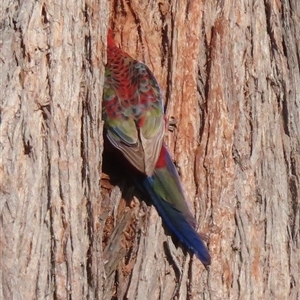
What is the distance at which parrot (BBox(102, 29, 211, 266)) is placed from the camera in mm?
4055

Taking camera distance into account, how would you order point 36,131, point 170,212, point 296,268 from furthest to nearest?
point 296,268 < point 170,212 < point 36,131

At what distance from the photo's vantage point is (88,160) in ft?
11.9

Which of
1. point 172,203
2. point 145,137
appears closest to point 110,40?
point 145,137

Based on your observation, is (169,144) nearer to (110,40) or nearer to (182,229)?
(182,229)

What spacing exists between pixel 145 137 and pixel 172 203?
16.9 inches

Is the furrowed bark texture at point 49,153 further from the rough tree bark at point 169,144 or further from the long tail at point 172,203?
the long tail at point 172,203

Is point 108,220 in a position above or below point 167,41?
below

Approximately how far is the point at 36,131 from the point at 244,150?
4.49 feet

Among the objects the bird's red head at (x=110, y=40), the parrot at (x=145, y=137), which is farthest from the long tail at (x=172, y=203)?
the bird's red head at (x=110, y=40)

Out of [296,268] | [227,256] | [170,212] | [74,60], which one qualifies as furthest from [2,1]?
[296,268]

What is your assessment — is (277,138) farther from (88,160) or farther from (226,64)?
(88,160)

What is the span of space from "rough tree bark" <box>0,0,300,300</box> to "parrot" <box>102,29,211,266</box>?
8 centimetres

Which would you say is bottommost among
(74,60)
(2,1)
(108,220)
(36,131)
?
(108,220)

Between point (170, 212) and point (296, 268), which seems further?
point (296, 268)
